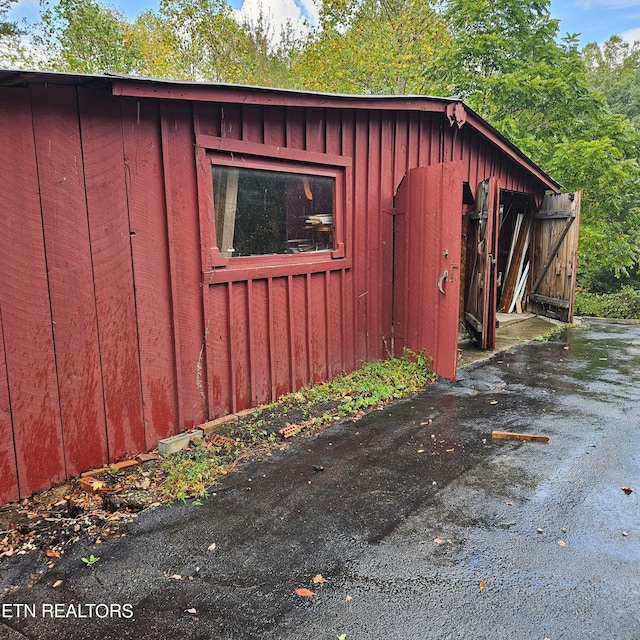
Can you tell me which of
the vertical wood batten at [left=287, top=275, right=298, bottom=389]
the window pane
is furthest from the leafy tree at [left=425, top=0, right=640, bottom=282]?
the vertical wood batten at [left=287, top=275, right=298, bottom=389]

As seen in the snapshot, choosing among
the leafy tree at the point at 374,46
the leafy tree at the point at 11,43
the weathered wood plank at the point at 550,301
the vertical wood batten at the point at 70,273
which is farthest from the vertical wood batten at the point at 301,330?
the leafy tree at the point at 11,43

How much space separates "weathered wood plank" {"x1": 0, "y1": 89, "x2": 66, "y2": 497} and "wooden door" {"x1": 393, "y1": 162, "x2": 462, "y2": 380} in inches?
142

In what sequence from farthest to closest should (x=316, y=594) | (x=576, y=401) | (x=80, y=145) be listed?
(x=576, y=401) < (x=80, y=145) < (x=316, y=594)

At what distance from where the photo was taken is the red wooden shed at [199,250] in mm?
2840

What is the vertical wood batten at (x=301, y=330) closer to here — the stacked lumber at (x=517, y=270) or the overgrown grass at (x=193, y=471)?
the overgrown grass at (x=193, y=471)

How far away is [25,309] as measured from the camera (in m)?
2.80

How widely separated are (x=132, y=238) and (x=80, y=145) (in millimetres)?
658

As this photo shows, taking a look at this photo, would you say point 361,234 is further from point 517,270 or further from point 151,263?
point 517,270

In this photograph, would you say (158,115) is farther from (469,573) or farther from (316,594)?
(469,573)

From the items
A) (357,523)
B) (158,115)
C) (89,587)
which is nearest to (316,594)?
(357,523)

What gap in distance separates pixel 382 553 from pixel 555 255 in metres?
7.73

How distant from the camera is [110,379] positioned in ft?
10.7

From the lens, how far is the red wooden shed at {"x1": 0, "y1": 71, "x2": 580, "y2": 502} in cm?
284

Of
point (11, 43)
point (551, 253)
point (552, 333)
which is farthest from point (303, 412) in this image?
point (11, 43)
